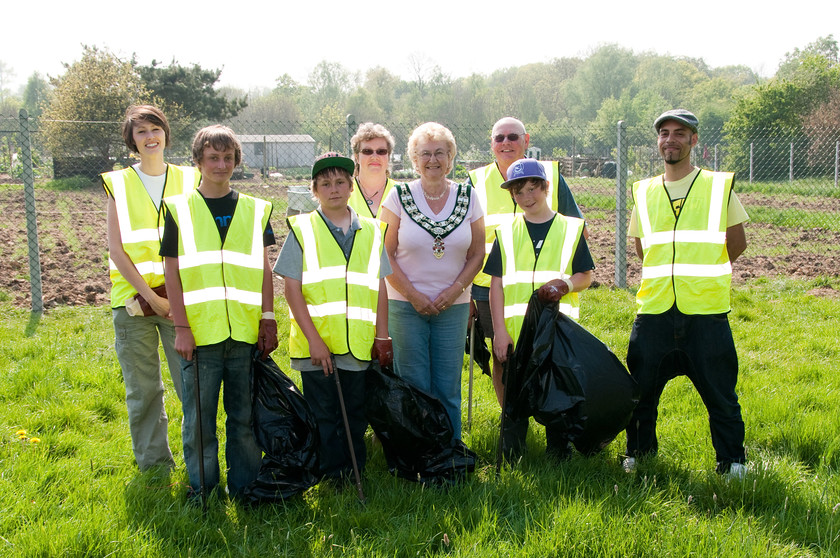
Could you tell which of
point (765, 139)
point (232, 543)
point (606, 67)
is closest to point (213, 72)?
point (765, 139)

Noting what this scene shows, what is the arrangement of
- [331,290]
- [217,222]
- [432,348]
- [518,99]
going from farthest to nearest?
[518,99] < [432,348] < [331,290] < [217,222]

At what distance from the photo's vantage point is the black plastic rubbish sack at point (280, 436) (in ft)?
11.2

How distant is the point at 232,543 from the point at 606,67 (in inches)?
3566

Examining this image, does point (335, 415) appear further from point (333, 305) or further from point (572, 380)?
point (572, 380)

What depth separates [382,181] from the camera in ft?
14.8

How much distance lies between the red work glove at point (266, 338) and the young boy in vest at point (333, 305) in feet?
0.34

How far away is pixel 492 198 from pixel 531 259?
786 mm

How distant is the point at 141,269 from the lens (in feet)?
12.4

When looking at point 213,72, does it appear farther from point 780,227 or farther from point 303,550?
point 303,550

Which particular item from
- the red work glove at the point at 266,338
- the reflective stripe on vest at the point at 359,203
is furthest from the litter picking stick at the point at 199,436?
the reflective stripe on vest at the point at 359,203

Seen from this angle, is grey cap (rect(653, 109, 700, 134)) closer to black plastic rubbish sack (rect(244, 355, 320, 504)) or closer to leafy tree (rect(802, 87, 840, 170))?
black plastic rubbish sack (rect(244, 355, 320, 504))

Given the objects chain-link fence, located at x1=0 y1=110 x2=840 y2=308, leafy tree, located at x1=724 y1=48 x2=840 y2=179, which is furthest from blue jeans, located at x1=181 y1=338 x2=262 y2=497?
leafy tree, located at x1=724 y1=48 x2=840 y2=179

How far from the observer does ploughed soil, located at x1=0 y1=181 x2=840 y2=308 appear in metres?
8.32

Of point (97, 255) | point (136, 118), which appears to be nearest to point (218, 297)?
point (136, 118)
